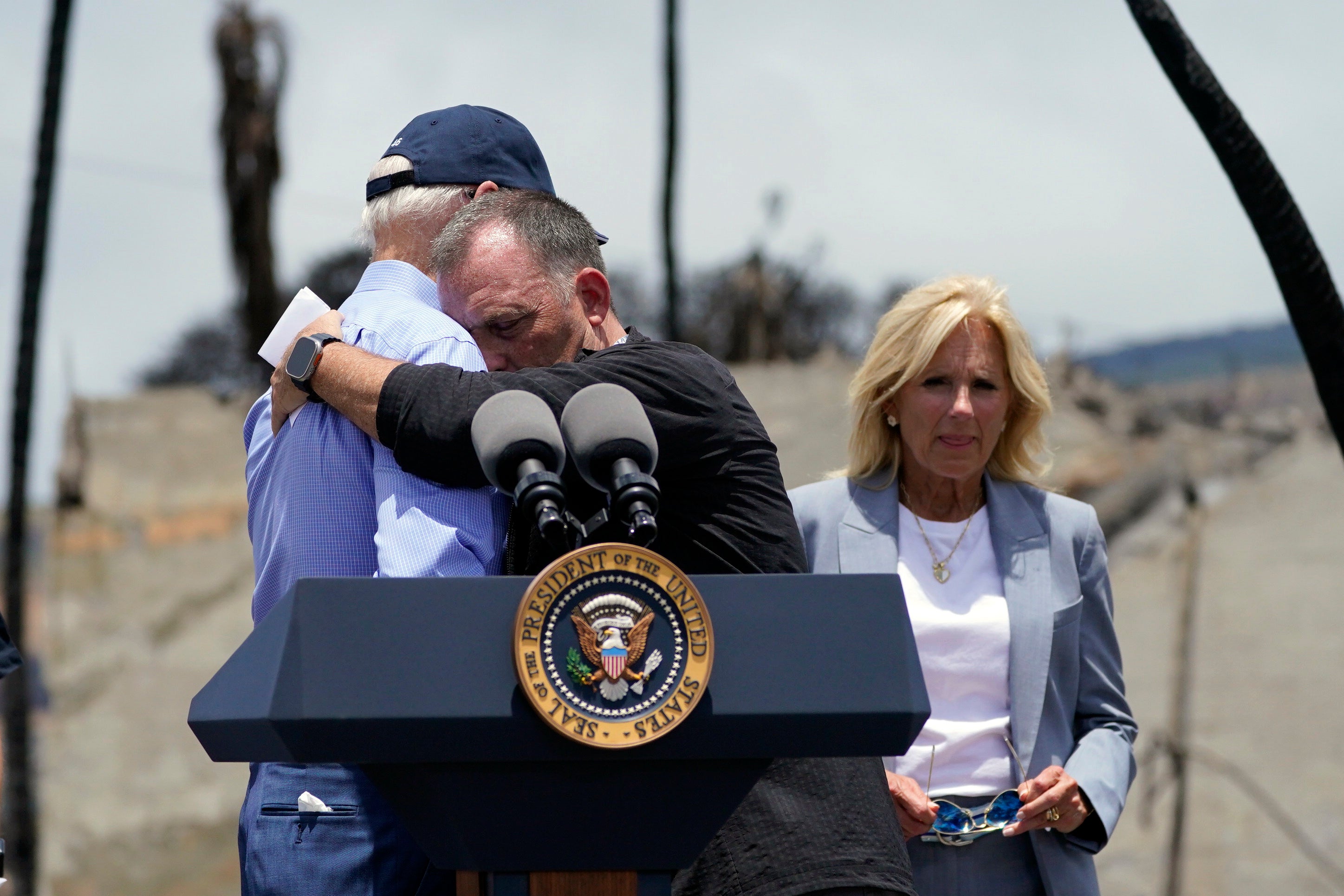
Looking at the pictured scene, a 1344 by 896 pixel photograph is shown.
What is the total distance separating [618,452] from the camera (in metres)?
1.69

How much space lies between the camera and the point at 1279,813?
11500mm

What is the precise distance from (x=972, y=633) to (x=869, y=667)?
4.78 ft

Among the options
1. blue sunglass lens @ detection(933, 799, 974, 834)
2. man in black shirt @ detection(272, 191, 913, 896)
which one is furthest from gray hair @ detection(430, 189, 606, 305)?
blue sunglass lens @ detection(933, 799, 974, 834)

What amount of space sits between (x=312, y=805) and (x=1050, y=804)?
4.71 ft

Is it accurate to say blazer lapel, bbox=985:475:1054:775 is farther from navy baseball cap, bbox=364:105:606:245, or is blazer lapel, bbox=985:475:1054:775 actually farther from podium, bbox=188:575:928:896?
podium, bbox=188:575:928:896

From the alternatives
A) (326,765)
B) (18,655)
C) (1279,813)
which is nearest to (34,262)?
(18,655)

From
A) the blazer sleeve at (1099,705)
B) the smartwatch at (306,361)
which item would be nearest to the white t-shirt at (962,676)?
the blazer sleeve at (1099,705)

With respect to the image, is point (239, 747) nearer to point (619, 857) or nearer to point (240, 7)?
point (619, 857)

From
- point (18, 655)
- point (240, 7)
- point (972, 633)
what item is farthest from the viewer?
point (240, 7)

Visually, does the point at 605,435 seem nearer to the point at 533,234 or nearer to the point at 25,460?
the point at 533,234

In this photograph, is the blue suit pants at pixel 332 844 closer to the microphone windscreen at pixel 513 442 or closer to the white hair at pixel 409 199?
the microphone windscreen at pixel 513 442

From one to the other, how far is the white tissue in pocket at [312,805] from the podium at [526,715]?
378mm

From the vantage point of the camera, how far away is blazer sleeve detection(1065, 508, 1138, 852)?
2980mm

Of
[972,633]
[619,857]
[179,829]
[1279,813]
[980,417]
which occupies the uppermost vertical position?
[980,417]
